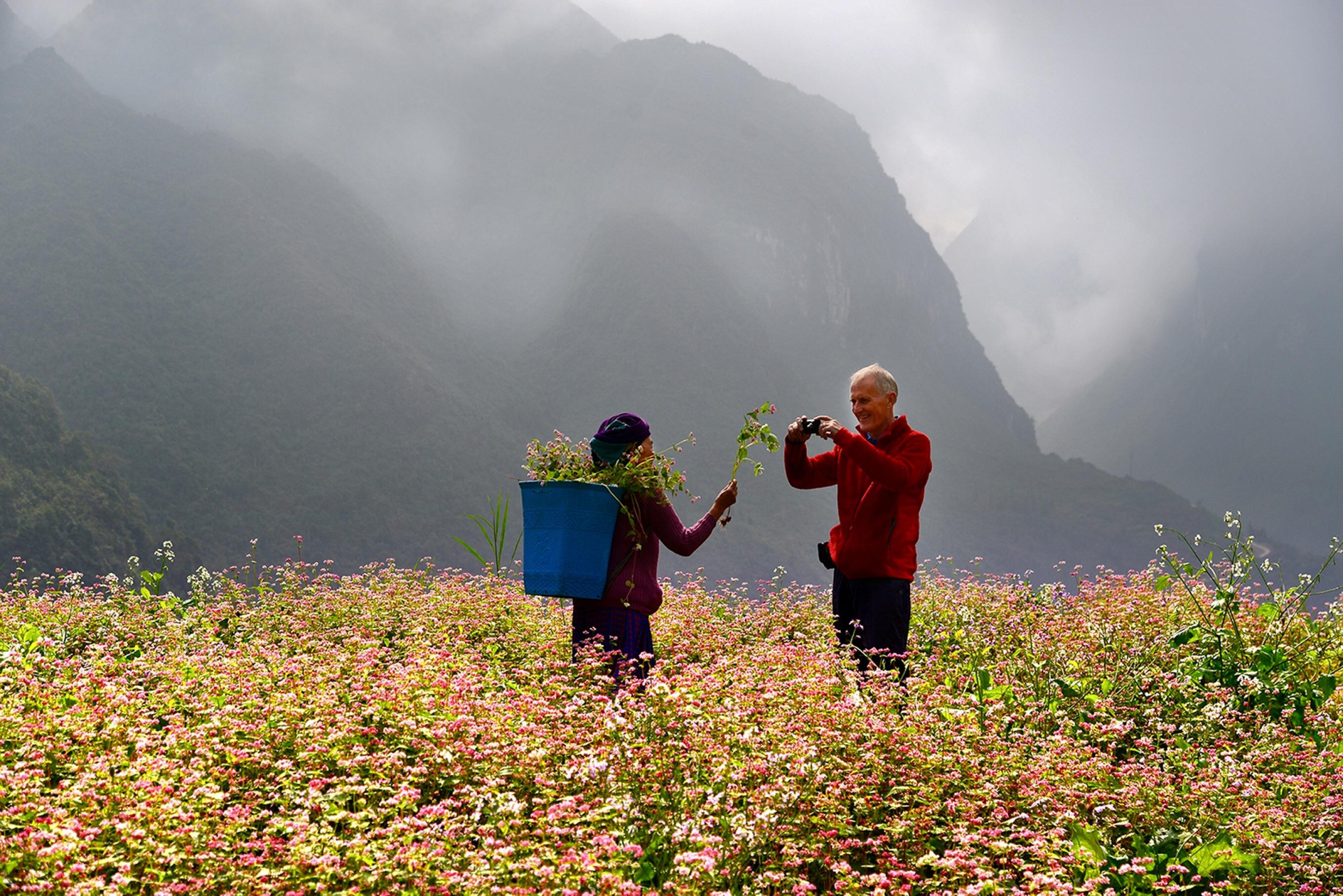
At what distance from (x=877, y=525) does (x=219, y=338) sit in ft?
324

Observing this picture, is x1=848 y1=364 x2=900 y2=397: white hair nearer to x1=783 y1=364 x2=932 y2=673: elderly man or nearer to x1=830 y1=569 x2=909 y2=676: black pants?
x1=783 y1=364 x2=932 y2=673: elderly man

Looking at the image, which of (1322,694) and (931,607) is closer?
(1322,694)

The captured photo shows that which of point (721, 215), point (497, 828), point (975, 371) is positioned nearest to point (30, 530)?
point (497, 828)

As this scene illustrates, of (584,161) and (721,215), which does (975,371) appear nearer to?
(721,215)

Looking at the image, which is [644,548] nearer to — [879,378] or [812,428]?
[812,428]

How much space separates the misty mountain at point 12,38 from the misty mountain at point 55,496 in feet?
340

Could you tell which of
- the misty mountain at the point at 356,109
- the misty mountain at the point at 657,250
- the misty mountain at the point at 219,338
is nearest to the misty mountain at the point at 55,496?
the misty mountain at the point at 219,338

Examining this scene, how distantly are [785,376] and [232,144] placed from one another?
8891 cm

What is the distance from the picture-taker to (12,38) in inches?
5699

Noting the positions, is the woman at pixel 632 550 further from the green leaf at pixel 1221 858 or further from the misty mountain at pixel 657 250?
the misty mountain at pixel 657 250

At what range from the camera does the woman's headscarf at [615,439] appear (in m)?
4.34

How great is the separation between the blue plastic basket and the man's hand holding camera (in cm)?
89

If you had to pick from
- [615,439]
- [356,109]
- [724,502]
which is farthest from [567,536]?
[356,109]

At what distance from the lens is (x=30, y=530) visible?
55.5m
